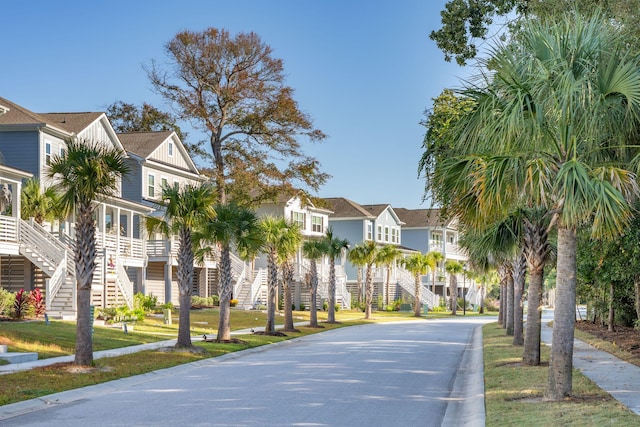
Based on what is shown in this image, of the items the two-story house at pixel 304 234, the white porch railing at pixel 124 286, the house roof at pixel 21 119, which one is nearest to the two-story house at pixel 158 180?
the white porch railing at pixel 124 286

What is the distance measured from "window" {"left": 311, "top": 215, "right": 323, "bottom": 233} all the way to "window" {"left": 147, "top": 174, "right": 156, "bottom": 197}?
21.2m

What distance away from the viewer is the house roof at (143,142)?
48469 mm

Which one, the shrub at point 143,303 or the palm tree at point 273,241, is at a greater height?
the palm tree at point 273,241

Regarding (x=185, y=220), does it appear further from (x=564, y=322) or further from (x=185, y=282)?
(x=564, y=322)

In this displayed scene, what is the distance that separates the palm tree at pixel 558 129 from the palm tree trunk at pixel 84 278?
390 inches

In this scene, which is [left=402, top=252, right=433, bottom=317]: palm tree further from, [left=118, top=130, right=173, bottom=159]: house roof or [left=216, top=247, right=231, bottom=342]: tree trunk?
[left=216, top=247, right=231, bottom=342]: tree trunk

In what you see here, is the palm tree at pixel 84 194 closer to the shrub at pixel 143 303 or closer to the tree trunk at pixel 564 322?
the tree trunk at pixel 564 322

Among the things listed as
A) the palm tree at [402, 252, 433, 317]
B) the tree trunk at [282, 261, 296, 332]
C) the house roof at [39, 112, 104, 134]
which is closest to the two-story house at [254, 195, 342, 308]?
the palm tree at [402, 252, 433, 317]

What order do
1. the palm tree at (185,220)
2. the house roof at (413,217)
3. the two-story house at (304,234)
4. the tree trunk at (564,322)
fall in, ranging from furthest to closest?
the house roof at (413,217) → the two-story house at (304,234) → the palm tree at (185,220) → the tree trunk at (564,322)

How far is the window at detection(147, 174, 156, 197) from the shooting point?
49.2 metres

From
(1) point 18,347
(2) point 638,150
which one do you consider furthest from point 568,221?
(1) point 18,347

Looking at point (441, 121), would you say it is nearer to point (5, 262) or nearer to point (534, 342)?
point (534, 342)

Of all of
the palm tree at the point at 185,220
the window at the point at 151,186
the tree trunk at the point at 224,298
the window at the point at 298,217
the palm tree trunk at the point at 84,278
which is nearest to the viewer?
the palm tree trunk at the point at 84,278

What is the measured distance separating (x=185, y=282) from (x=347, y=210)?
50144 millimetres
